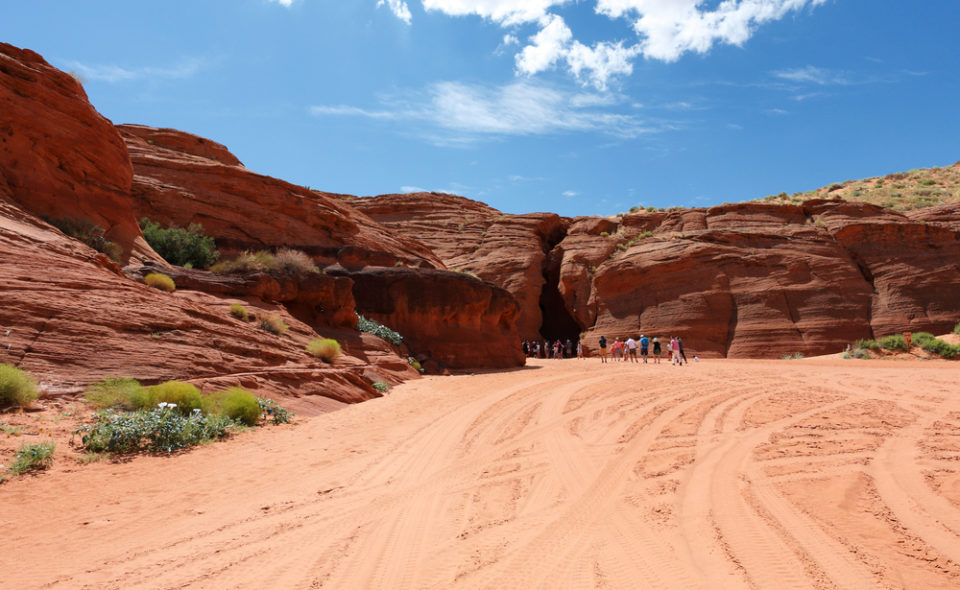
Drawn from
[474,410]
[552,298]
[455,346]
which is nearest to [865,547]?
[474,410]

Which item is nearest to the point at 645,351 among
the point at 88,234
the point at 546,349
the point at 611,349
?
the point at 611,349

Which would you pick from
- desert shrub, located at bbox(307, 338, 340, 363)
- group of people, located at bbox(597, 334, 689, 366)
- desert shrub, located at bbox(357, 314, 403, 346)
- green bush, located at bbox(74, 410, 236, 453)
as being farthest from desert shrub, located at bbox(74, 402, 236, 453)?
group of people, located at bbox(597, 334, 689, 366)

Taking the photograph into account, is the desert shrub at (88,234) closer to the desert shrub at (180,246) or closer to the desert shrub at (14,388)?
the desert shrub at (180,246)

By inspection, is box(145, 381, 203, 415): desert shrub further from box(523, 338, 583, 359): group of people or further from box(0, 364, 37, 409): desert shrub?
box(523, 338, 583, 359): group of people

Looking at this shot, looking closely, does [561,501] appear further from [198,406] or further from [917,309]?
[917,309]

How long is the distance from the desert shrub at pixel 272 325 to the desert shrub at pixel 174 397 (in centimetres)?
542

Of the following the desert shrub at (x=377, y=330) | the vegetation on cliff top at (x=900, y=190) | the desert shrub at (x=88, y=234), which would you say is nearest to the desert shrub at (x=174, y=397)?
the desert shrub at (x=88, y=234)

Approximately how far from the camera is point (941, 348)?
70.5 feet

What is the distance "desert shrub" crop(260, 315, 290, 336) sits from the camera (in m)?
13.5

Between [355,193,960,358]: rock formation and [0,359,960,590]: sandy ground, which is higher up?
[355,193,960,358]: rock formation

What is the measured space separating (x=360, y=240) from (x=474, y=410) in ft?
61.7

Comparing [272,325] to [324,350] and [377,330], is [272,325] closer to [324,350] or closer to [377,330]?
[324,350]

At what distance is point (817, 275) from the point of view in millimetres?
31328

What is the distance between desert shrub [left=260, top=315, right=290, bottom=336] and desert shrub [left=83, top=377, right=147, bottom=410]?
550cm
